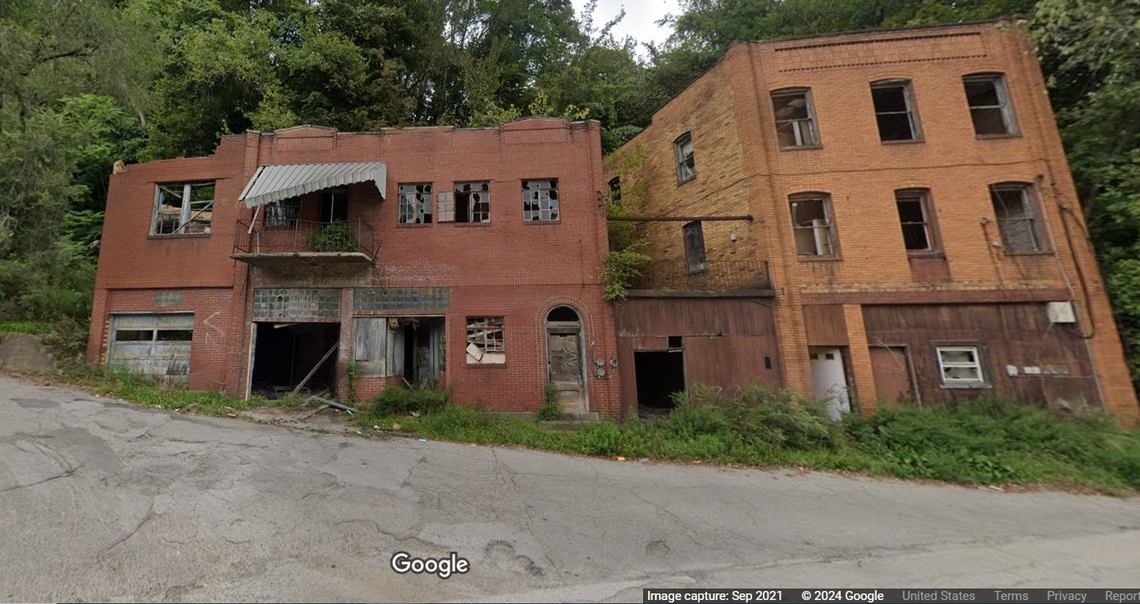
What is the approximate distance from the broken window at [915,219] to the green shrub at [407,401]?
41.9 ft

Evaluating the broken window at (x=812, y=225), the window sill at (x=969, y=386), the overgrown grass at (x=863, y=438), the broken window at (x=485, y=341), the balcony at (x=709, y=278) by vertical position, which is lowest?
the overgrown grass at (x=863, y=438)

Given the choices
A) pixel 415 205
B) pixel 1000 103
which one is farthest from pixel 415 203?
pixel 1000 103

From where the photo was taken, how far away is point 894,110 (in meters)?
12.3

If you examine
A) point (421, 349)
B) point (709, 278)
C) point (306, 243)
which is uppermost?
point (306, 243)

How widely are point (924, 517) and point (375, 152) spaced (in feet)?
46.7

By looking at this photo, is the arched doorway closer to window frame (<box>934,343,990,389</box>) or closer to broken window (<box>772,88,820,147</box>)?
broken window (<box>772,88,820,147</box>)

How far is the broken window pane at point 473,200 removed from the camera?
38.3 feet

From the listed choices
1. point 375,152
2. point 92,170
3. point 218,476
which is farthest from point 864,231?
point 92,170

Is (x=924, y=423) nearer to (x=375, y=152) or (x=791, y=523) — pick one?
(x=791, y=523)

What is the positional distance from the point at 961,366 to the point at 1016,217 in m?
4.56

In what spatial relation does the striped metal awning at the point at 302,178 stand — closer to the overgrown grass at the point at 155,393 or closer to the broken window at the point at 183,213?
the broken window at the point at 183,213

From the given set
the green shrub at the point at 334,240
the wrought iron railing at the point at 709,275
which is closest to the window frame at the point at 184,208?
the green shrub at the point at 334,240

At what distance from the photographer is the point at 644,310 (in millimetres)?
10727

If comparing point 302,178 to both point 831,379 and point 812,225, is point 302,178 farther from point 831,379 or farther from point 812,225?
point 831,379
